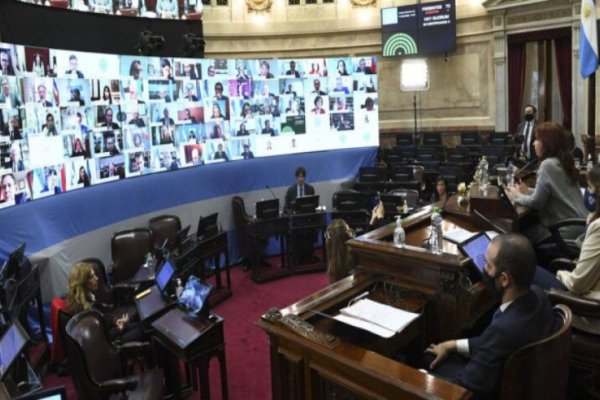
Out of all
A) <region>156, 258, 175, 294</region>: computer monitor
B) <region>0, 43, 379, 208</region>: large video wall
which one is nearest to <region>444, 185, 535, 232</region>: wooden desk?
<region>156, 258, 175, 294</region>: computer monitor

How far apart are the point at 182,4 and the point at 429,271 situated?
8771 millimetres

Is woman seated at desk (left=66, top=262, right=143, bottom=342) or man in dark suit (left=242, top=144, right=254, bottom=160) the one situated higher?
man in dark suit (left=242, top=144, right=254, bottom=160)

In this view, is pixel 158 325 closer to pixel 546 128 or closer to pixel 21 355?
pixel 21 355

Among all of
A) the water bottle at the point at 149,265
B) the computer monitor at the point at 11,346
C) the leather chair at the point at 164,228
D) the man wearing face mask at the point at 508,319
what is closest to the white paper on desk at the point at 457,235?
the man wearing face mask at the point at 508,319

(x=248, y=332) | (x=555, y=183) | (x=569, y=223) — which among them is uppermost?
(x=555, y=183)

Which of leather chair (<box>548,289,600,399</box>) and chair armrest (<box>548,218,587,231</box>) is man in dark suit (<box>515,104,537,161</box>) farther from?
leather chair (<box>548,289,600,399</box>)

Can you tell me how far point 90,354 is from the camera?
3.41 m

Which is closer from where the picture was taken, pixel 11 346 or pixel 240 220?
pixel 11 346

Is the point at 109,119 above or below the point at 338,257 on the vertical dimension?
above

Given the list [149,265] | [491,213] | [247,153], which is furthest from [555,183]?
[247,153]

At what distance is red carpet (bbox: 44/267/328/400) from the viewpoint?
4.50 metres

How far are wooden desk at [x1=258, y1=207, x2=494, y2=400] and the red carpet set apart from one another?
1.91m

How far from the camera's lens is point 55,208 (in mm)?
5738

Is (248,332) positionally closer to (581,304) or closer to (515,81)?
(581,304)
